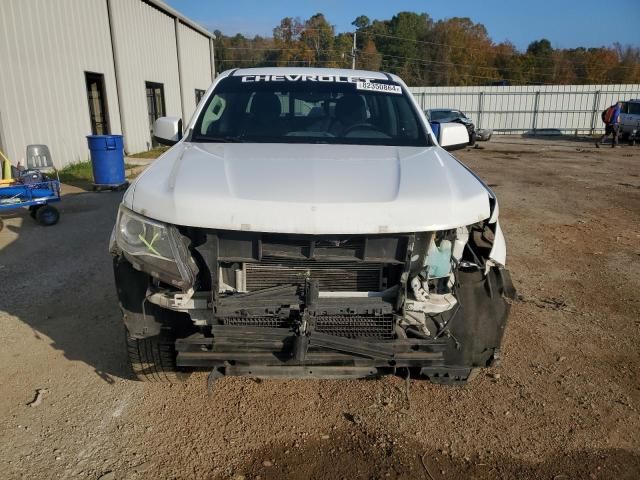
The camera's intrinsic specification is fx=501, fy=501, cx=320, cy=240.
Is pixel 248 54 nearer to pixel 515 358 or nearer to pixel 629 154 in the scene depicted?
pixel 629 154

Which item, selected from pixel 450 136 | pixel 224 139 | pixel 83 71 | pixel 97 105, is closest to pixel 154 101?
pixel 97 105

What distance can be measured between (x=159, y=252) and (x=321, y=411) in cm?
135

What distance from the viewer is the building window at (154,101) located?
1683 cm

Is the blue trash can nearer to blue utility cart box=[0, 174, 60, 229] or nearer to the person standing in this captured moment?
blue utility cart box=[0, 174, 60, 229]

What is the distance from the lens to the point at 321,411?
2961 millimetres

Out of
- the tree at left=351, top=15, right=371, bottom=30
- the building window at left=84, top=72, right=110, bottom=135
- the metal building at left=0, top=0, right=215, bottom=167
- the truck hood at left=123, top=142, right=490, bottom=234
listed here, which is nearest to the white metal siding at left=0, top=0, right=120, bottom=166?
the metal building at left=0, top=0, right=215, bottom=167

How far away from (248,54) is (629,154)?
4942 cm

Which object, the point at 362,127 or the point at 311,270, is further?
the point at 362,127

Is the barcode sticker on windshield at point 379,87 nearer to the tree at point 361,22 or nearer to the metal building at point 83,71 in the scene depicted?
the metal building at point 83,71

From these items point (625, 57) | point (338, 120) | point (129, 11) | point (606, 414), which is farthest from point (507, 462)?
point (625, 57)

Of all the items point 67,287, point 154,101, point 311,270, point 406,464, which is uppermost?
point 154,101

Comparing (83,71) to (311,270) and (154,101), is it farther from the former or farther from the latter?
(311,270)

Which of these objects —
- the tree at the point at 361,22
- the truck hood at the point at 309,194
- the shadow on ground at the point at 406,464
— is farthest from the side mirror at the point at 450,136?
the tree at the point at 361,22

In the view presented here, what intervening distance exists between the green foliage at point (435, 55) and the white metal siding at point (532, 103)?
22.5 m
